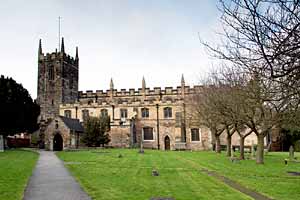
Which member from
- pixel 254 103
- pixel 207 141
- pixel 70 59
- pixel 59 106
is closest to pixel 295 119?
pixel 254 103

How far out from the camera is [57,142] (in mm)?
47094

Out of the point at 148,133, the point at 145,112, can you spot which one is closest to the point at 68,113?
the point at 145,112

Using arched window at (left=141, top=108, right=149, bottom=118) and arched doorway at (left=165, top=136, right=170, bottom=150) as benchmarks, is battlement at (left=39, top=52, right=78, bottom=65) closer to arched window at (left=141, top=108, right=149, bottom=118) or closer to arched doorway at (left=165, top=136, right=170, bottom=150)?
arched window at (left=141, top=108, right=149, bottom=118)

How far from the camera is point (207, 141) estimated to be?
177 feet

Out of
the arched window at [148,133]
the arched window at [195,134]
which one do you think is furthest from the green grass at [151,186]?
the arched window at [148,133]

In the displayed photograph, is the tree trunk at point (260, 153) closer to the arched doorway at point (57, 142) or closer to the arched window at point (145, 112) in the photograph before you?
the arched doorway at point (57, 142)

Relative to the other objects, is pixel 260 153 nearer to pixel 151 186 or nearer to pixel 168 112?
pixel 151 186

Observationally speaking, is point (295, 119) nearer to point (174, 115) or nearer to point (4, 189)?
point (4, 189)

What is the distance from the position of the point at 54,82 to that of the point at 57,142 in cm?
2214

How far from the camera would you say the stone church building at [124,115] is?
156 feet

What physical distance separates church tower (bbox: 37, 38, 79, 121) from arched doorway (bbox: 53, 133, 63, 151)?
18.7m

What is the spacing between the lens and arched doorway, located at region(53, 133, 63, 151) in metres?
46.2

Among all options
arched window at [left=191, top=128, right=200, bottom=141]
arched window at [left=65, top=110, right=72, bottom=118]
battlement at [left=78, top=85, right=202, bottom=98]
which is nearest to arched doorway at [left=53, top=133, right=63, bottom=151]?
arched window at [left=65, top=110, right=72, bottom=118]

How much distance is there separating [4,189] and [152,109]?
45728 millimetres
